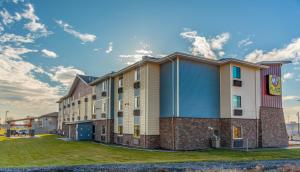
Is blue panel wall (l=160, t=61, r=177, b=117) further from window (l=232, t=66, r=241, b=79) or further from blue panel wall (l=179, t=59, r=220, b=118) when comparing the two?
window (l=232, t=66, r=241, b=79)

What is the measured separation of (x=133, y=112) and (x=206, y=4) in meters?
11.2

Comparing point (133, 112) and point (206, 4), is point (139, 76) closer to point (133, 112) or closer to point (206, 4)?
point (133, 112)

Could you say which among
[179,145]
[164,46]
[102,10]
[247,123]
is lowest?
[179,145]

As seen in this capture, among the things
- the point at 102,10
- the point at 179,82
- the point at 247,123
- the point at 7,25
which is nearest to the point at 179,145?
the point at 179,82

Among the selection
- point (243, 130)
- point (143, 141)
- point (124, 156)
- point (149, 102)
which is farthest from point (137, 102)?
point (243, 130)

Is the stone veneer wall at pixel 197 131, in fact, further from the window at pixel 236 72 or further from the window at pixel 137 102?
the window at pixel 236 72

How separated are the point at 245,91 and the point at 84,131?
19934mm

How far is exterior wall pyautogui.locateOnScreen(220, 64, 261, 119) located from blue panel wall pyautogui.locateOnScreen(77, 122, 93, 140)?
57.7ft

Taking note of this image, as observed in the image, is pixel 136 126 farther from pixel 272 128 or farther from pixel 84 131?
pixel 272 128

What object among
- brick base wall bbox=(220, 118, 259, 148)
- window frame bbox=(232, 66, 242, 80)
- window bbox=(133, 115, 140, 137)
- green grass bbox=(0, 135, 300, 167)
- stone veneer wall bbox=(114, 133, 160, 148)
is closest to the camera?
green grass bbox=(0, 135, 300, 167)

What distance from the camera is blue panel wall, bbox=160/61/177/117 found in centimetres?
2126

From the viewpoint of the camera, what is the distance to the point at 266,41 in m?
21.7

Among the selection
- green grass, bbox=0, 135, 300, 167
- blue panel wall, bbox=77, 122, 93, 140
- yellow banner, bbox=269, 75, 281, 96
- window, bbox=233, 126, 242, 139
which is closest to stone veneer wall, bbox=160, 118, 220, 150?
green grass, bbox=0, 135, 300, 167

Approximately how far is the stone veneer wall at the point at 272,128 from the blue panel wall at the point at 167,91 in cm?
894
